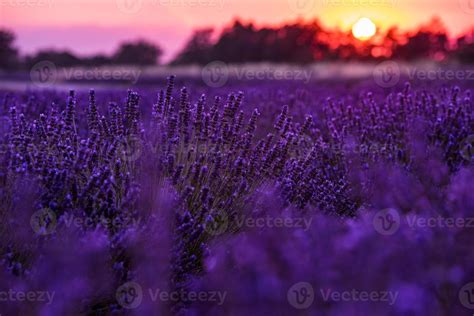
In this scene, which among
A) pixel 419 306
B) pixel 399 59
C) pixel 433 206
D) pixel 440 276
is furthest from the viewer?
pixel 399 59

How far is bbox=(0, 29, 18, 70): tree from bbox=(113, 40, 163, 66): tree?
6.77 m

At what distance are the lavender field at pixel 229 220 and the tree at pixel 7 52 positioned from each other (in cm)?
3606

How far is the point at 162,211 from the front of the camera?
2293mm

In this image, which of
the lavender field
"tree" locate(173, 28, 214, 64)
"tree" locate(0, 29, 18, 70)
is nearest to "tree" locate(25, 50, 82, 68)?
"tree" locate(0, 29, 18, 70)

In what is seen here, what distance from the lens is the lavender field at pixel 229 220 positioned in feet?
5.03

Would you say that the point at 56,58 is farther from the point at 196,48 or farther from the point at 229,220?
the point at 229,220

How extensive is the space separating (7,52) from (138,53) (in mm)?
9225

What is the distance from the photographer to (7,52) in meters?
38.3

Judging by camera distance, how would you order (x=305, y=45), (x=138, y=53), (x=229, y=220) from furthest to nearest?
(x=138, y=53)
(x=305, y=45)
(x=229, y=220)

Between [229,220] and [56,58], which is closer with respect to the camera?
[229,220]

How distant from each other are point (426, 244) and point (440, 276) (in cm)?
19

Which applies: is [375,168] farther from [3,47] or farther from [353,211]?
[3,47]

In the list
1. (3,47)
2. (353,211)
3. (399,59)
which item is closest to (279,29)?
(399,59)

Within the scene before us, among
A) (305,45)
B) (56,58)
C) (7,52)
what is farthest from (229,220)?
(56,58)
